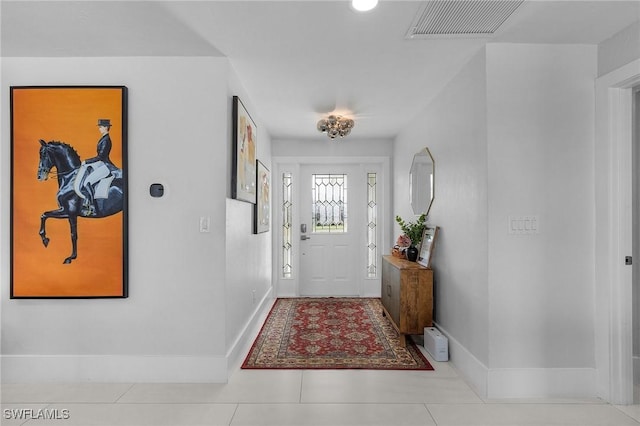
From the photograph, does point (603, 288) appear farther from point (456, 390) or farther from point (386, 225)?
point (386, 225)

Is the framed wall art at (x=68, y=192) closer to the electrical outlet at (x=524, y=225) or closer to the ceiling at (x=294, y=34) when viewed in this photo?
the ceiling at (x=294, y=34)

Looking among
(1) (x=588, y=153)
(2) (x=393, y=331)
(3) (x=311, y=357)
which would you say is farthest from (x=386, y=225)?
(1) (x=588, y=153)

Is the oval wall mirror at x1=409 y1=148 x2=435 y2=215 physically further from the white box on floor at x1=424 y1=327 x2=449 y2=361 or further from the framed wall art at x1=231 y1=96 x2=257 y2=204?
the framed wall art at x1=231 y1=96 x2=257 y2=204

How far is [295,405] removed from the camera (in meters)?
2.36

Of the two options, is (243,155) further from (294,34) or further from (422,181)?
(422,181)

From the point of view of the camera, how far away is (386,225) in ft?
18.2

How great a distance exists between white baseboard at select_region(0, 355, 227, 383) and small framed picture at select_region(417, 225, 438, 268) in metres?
2.02

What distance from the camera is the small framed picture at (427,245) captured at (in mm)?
3498

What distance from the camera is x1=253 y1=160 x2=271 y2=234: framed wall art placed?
4.05 meters

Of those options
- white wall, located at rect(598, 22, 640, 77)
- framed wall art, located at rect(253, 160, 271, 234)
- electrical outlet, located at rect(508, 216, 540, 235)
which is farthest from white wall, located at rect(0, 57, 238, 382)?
white wall, located at rect(598, 22, 640, 77)

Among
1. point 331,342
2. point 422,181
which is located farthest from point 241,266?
point 422,181

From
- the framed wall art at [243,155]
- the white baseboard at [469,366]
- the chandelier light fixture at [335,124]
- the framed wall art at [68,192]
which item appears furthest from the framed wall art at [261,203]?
the white baseboard at [469,366]

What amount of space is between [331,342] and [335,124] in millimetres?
2382

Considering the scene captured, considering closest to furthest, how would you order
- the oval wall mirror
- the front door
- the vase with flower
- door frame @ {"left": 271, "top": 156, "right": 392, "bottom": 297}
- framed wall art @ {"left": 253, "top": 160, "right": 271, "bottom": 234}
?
1. the oval wall mirror
2. the vase with flower
3. framed wall art @ {"left": 253, "top": 160, "right": 271, "bottom": 234}
4. door frame @ {"left": 271, "top": 156, "right": 392, "bottom": 297}
5. the front door
